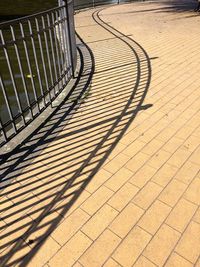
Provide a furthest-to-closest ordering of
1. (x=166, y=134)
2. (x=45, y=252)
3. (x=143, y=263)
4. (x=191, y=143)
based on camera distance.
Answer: (x=166, y=134) → (x=191, y=143) → (x=45, y=252) → (x=143, y=263)

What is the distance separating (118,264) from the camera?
2.79 metres

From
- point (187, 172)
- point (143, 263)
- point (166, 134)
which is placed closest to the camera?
point (143, 263)

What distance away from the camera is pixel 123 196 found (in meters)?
3.56

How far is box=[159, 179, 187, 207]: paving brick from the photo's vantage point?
137 inches

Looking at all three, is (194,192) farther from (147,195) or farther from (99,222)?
(99,222)

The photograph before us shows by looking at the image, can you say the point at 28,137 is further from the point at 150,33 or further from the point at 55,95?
the point at 150,33

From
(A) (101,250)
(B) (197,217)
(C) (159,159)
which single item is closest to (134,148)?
(C) (159,159)

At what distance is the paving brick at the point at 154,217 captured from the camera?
10.3ft

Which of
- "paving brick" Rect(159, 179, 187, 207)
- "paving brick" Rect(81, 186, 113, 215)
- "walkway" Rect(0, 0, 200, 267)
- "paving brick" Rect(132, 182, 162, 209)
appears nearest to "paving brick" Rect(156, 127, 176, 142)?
"walkway" Rect(0, 0, 200, 267)

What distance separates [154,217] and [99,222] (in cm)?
68

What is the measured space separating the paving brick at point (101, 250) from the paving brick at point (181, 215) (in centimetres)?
71

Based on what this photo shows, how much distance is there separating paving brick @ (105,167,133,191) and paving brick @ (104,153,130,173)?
81 millimetres

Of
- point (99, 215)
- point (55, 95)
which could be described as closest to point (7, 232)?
point (99, 215)

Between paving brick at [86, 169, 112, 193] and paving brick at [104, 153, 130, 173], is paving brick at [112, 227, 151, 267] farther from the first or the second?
paving brick at [104, 153, 130, 173]
